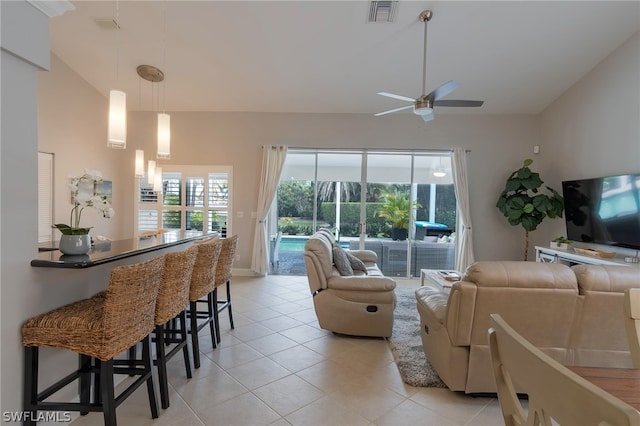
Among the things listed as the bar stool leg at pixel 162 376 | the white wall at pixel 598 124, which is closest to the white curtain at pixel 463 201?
the white wall at pixel 598 124

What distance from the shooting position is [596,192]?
444cm

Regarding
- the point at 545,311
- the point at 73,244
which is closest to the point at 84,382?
the point at 73,244

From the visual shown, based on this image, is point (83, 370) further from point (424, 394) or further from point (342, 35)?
point (342, 35)

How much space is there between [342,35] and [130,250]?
3660 mm

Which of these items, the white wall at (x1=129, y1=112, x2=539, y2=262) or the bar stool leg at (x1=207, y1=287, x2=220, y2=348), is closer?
the bar stool leg at (x1=207, y1=287, x2=220, y2=348)

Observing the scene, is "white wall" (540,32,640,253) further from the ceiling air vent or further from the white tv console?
the ceiling air vent

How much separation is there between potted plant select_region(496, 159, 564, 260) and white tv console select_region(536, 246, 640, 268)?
0.44 metres

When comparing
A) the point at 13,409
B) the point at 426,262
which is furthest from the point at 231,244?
the point at 426,262

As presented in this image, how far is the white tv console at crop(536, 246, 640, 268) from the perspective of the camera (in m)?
3.99

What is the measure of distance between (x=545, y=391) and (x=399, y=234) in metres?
5.44

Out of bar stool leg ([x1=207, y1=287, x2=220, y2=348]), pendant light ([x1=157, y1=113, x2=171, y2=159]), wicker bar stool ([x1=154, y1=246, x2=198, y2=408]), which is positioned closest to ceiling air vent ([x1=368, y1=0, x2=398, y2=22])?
pendant light ([x1=157, y1=113, x2=171, y2=159])

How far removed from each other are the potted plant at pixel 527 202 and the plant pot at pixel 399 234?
1740 mm

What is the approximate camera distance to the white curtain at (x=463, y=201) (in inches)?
228

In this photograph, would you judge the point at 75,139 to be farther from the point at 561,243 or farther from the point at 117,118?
the point at 561,243
